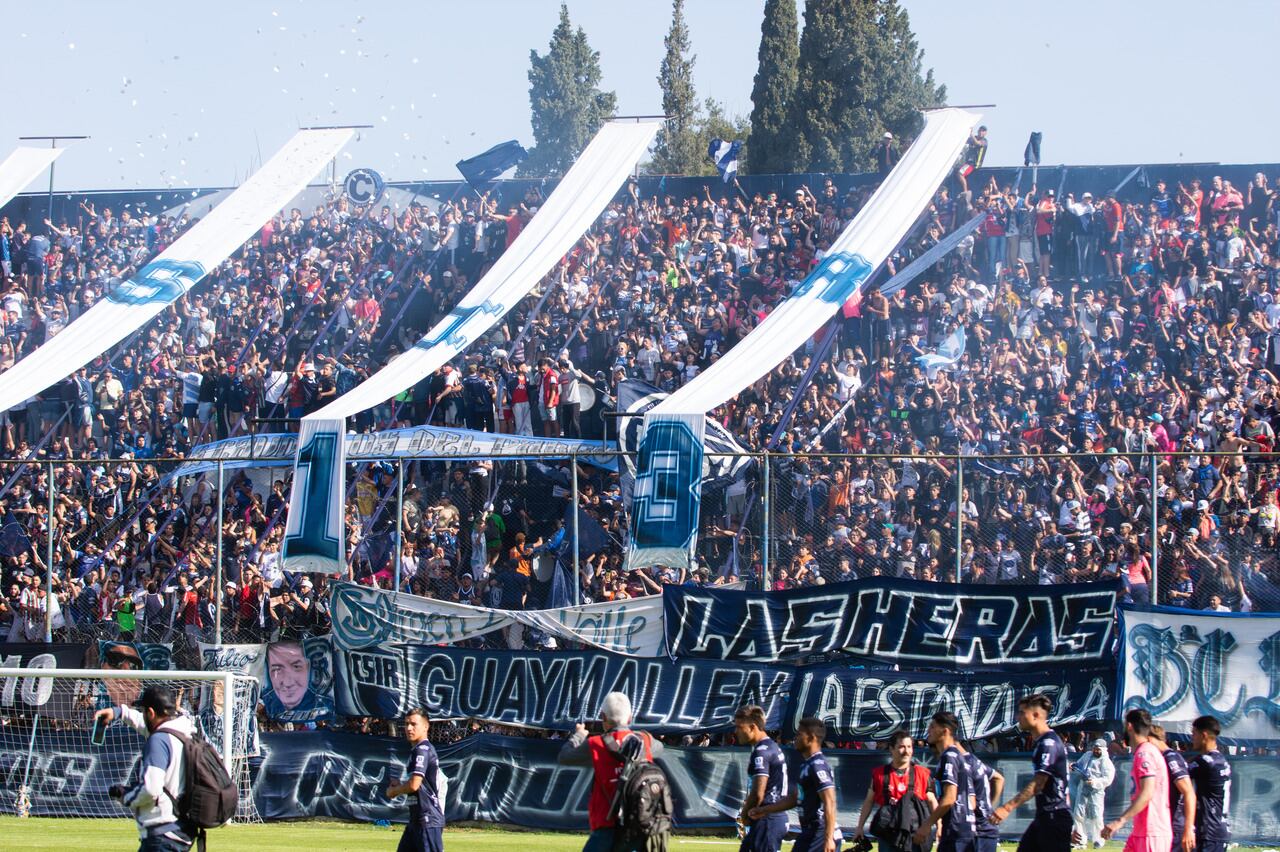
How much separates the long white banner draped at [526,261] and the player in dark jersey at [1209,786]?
12.1 metres

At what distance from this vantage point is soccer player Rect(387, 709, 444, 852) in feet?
33.3

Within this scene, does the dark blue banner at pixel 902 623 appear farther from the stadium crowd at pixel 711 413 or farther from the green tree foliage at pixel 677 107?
the green tree foliage at pixel 677 107

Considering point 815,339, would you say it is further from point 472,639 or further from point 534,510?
point 472,639

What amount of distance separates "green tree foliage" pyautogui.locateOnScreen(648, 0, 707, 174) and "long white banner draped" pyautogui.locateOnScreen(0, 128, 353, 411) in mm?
51267

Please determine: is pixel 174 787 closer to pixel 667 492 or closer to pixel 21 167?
pixel 667 492

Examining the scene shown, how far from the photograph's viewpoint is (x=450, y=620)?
16.8 metres

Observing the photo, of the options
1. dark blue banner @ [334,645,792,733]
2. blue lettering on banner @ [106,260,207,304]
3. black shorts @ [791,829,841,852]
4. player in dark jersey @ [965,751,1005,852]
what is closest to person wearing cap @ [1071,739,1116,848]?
dark blue banner @ [334,645,792,733]

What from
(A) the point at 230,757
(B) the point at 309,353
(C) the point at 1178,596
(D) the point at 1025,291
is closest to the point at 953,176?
(D) the point at 1025,291

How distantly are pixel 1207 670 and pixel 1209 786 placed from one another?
471 centimetres

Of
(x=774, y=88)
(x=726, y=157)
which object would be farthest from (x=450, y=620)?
(x=774, y=88)

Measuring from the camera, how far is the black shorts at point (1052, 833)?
32.5ft

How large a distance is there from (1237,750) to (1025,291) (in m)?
12.2

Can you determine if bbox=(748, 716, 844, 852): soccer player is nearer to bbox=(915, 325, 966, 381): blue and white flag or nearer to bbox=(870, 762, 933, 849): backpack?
bbox=(870, 762, 933, 849): backpack

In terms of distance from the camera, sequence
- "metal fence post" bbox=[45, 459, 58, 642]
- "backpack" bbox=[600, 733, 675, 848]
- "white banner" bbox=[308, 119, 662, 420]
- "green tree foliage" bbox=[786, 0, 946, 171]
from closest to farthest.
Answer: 1. "backpack" bbox=[600, 733, 675, 848]
2. "metal fence post" bbox=[45, 459, 58, 642]
3. "white banner" bbox=[308, 119, 662, 420]
4. "green tree foliage" bbox=[786, 0, 946, 171]
